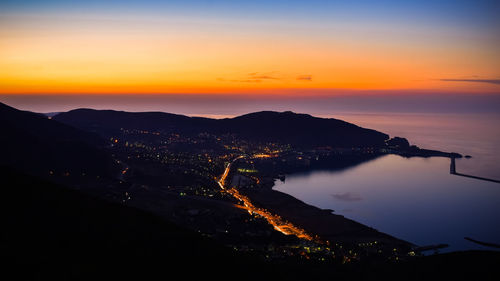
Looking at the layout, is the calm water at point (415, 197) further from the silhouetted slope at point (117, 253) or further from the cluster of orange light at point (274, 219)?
the silhouetted slope at point (117, 253)

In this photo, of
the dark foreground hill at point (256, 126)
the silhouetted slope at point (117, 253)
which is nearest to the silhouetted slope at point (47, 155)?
the silhouetted slope at point (117, 253)

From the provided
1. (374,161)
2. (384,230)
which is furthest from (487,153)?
(384,230)

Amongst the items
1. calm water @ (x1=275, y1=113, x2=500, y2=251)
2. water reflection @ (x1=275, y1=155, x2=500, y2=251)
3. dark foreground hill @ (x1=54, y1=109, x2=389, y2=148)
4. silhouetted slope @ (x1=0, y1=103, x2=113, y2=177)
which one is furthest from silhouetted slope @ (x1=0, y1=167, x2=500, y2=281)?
dark foreground hill @ (x1=54, y1=109, x2=389, y2=148)

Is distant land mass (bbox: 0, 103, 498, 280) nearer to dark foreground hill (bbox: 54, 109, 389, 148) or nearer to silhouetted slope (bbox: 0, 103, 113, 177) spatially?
silhouetted slope (bbox: 0, 103, 113, 177)

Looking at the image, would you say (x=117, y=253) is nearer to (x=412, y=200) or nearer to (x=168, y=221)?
(x=168, y=221)

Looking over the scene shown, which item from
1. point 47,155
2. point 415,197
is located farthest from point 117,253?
point 415,197

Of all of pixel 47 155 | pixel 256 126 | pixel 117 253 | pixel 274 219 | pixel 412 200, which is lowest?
pixel 274 219
